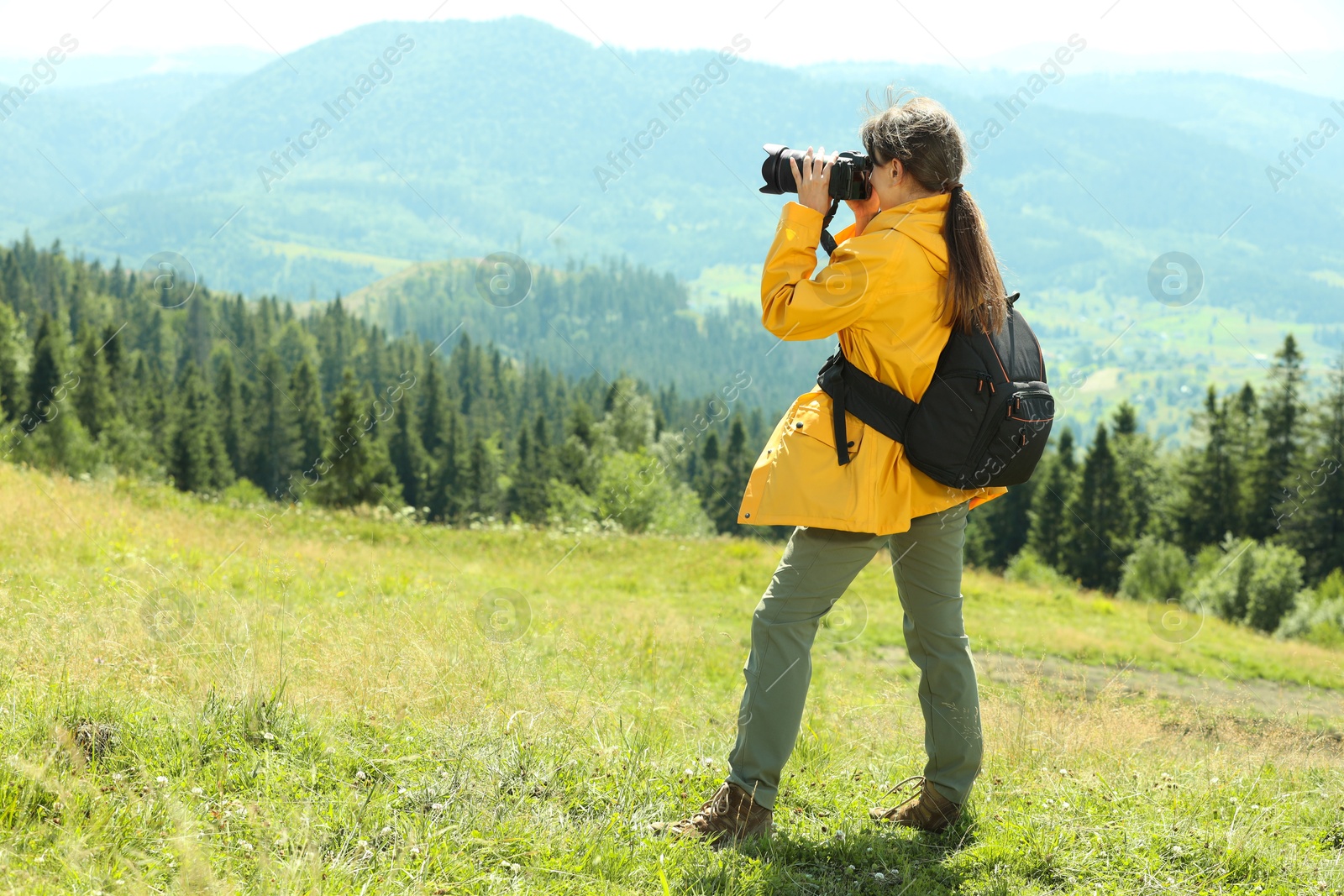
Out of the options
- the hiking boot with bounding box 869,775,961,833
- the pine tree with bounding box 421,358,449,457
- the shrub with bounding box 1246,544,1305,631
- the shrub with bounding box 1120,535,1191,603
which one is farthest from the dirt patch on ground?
the pine tree with bounding box 421,358,449,457

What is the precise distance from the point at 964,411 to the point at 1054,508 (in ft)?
198

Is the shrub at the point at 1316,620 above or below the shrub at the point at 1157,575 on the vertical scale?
above

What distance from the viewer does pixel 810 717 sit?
204 inches

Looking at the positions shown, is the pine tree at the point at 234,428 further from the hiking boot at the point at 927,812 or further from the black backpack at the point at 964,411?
the black backpack at the point at 964,411

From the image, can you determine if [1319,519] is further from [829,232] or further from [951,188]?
[829,232]

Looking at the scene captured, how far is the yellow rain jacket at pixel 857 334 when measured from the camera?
331 centimetres

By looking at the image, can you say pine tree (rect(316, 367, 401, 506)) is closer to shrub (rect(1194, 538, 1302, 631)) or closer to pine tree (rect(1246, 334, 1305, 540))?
shrub (rect(1194, 538, 1302, 631))

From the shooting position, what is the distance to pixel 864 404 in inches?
Result: 137

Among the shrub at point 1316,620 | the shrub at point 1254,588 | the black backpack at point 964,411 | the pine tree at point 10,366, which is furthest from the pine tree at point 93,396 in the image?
the black backpack at point 964,411

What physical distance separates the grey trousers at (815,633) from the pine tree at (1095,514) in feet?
185

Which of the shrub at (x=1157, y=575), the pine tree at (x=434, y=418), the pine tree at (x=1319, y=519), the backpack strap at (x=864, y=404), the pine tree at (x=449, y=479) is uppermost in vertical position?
the backpack strap at (x=864, y=404)

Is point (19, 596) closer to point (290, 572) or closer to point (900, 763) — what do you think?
point (290, 572)

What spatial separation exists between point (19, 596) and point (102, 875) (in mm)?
3312

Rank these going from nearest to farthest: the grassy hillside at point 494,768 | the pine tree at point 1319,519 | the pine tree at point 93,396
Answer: the grassy hillside at point 494,768 < the pine tree at point 1319,519 < the pine tree at point 93,396
